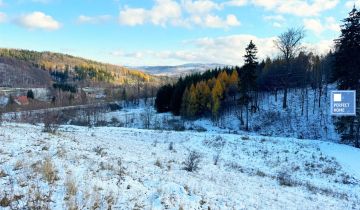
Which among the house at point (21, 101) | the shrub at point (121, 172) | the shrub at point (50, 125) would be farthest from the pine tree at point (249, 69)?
the house at point (21, 101)

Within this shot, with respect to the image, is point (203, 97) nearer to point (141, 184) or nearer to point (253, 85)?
point (253, 85)

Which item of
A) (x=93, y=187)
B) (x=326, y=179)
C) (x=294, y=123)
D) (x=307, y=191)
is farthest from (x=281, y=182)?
(x=294, y=123)

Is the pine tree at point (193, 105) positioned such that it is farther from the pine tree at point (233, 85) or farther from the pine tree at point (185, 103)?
the pine tree at point (233, 85)

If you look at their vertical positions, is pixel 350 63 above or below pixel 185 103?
above

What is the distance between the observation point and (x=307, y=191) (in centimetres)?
1551

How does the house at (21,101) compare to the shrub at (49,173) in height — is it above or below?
below

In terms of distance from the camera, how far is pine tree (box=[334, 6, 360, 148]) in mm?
39344

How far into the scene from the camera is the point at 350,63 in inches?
1574

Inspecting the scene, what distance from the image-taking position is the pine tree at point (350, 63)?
39.3 meters

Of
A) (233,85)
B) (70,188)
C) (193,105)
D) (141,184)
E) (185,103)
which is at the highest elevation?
(233,85)

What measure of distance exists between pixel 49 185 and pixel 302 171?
17764 mm

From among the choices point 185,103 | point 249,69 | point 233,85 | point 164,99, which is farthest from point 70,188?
point 164,99

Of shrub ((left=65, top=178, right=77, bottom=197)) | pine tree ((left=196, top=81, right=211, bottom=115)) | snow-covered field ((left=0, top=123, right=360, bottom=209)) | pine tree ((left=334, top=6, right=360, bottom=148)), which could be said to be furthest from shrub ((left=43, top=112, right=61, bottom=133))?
pine tree ((left=196, top=81, right=211, bottom=115))

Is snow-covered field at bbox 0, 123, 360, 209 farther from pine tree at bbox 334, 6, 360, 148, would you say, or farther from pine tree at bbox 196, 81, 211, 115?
pine tree at bbox 196, 81, 211, 115
